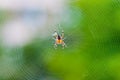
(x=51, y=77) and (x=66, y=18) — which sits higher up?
(x=66, y=18)

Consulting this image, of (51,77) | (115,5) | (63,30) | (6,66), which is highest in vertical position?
(115,5)

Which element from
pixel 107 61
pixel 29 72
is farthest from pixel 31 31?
pixel 107 61

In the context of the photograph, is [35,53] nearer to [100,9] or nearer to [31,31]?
[31,31]

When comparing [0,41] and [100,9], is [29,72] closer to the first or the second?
[0,41]

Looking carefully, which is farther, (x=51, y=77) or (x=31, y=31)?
(x=31, y=31)

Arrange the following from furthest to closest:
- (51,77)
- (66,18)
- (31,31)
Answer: (31,31) → (66,18) → (51,77)

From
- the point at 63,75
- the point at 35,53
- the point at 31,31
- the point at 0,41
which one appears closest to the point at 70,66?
the point at 63,75

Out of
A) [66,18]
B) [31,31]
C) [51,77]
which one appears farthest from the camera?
[31,31]
